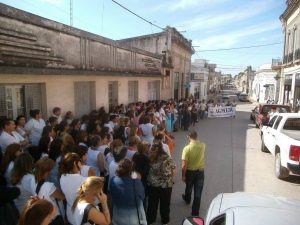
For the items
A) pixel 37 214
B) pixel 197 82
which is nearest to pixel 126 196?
pixel 37 214

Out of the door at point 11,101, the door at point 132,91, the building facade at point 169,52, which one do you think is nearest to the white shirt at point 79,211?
the door at point 11,101

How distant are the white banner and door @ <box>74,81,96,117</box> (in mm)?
11874

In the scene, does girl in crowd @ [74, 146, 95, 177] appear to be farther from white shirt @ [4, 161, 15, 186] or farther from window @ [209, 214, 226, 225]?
window @ [209, 214, 226, 225]

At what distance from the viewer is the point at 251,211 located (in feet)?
10.3

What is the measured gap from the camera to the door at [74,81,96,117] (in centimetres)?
1065

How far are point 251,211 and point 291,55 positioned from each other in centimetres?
2229

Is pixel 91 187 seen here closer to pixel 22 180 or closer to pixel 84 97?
pixel 22 180

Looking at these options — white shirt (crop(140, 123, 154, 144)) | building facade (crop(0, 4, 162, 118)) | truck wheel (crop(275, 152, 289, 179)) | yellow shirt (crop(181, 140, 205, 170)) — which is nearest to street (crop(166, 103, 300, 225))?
truck wheel (crop(275, 152, 289, 179))

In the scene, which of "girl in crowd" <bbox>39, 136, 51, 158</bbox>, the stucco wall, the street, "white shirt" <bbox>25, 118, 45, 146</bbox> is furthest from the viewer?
the stucco wall

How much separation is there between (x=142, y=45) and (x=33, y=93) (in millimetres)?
17795

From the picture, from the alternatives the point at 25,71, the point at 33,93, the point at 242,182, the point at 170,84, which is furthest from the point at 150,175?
the point at 170,84

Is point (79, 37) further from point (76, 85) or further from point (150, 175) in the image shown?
point (150, 175)

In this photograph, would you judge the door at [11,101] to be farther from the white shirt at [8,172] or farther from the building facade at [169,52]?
the building facade at [169,52]

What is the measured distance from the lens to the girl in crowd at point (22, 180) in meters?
3.65
